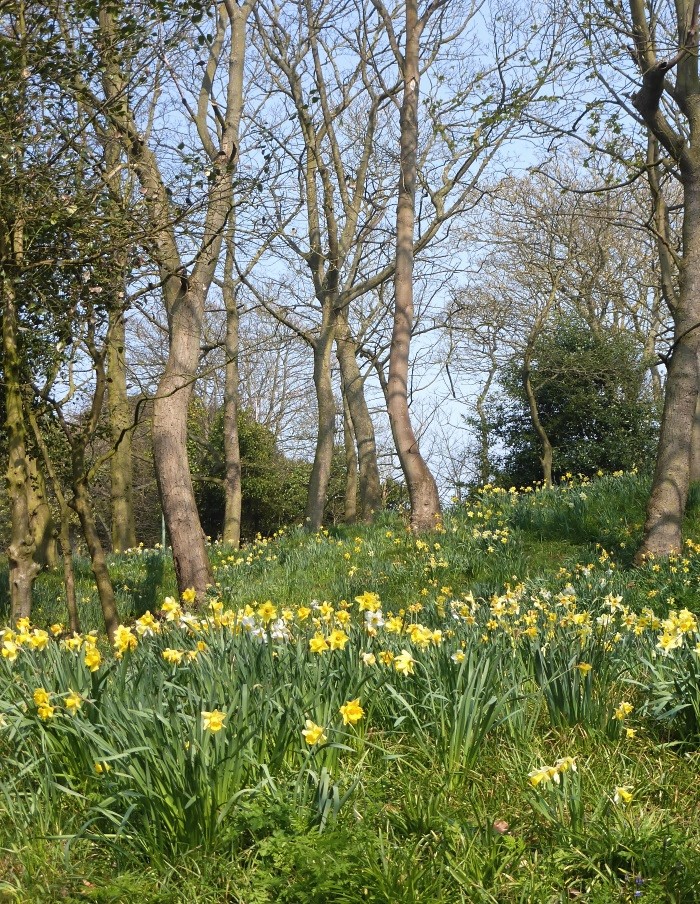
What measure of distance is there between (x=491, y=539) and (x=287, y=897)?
21.2ft

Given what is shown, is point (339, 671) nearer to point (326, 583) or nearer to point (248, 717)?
point (248, 717)

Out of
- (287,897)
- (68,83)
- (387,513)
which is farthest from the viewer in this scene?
(387,513)

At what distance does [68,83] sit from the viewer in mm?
6355

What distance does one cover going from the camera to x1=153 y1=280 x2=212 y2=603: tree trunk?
335 inches

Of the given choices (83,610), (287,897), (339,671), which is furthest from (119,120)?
(287,897)

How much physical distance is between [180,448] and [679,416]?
4.77 m

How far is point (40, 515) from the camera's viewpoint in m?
11.2

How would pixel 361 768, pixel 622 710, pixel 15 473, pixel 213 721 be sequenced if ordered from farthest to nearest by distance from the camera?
1. pixel 15 473
2. pixel 622 710
3. pixel 361 768
4. pixel 213 721

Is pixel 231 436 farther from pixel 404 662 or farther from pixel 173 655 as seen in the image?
pixel 404 662

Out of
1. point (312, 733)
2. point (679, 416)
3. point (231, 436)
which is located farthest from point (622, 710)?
point (231, 436)

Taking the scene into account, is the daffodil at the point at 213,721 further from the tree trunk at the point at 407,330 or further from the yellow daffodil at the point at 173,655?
the tree trunk at the point at 407,330

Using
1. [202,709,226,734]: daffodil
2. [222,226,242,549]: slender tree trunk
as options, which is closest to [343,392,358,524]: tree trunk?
[222,226,242,549]: slender tree trunk

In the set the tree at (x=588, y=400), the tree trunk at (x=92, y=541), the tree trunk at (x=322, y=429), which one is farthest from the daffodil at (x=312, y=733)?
the tree at (x=588, y=400)

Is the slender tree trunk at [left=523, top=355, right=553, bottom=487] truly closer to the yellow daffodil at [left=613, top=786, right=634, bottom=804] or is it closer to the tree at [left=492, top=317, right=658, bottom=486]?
the tree at [left=492, top=317, right=658, bottom=486]
